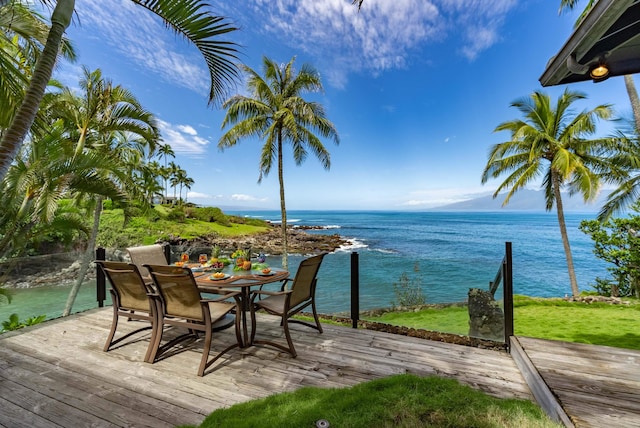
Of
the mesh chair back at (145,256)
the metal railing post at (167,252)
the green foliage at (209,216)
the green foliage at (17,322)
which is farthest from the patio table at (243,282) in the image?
the green foliage at (209,216)

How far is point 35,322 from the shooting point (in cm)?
368

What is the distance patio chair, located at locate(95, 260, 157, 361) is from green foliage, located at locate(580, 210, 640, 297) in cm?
1089

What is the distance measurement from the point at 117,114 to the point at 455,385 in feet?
22.2

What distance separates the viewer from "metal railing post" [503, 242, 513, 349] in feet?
9.10

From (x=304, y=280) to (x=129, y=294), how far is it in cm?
186

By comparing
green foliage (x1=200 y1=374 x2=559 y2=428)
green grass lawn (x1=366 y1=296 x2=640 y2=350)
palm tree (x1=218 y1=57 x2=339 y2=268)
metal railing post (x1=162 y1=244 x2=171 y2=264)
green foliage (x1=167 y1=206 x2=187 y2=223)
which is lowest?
green grass lawn (x1=366 y1=296 x2=640 y2=350)

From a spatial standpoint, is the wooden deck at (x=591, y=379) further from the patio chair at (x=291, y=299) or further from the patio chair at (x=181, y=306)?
the patio chair at (x=181, y=306)

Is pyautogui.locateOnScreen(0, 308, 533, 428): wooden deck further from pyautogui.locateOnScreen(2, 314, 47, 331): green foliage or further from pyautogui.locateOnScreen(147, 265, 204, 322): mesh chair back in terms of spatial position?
pyautogui.locateOnScreen(2, 314, 47, 331): green foliage

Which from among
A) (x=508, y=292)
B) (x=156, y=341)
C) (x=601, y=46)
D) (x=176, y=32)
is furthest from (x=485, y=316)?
(x=176, y=32)

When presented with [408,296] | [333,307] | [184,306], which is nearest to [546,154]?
[408,296]

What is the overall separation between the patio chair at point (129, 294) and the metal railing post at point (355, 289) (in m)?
2.31

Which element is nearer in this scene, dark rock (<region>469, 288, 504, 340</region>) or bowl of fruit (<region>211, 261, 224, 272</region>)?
dark rock (<region>469, 288, 504, 340</region>)

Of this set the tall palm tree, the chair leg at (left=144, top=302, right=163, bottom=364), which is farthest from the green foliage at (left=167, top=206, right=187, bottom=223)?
the chair leg at (left=144, top=302, right=163, bottom=364)

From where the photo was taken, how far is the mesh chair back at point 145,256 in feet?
11.3
